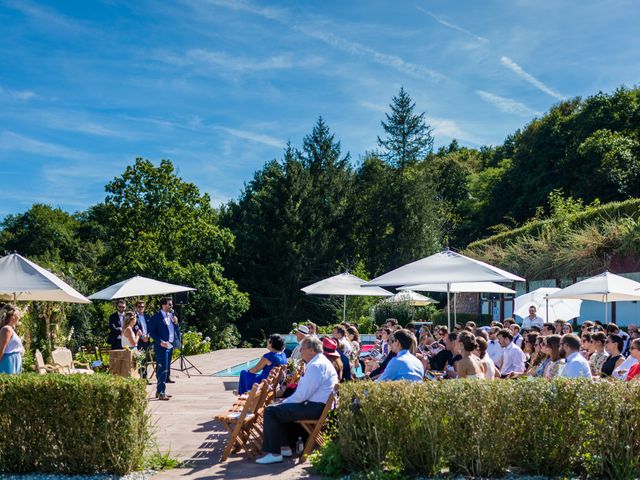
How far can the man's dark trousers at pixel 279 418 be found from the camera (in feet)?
22.3

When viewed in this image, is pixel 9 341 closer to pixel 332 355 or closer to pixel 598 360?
pixel 332 355

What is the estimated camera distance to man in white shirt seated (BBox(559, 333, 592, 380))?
7.07m

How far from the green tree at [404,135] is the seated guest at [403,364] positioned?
37120 mm

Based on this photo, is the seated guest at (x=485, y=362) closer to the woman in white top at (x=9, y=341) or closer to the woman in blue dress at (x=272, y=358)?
the woman in blue dress at (x=272, y=358)

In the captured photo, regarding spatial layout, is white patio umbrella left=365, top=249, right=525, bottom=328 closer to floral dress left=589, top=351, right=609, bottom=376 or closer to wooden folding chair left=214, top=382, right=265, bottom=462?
floral dress left=589, top=351, right=609, bottom=376

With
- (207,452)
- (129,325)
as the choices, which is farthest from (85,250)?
(207,452)

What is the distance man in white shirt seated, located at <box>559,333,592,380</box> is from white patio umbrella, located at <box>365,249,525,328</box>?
1.91 metres

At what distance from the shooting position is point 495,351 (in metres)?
10.8

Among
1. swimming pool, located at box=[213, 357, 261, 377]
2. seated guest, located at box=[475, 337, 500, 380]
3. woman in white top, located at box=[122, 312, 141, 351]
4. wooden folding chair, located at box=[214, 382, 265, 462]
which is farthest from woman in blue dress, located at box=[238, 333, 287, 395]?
swimming pool, located at box=[213, 357, 261, 377]

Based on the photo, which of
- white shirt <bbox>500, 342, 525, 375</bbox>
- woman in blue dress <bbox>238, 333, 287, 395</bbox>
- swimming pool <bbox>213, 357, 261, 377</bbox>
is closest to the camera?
woman in blue dress <bbox>238, 333, 287, 395</bbox>

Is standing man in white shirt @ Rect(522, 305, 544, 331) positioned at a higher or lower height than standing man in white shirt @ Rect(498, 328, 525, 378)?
higher

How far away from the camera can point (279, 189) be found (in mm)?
36688

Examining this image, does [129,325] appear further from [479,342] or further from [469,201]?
[469,201]

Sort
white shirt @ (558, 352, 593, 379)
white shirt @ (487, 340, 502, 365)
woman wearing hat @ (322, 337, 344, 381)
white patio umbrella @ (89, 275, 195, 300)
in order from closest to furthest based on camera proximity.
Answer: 1. white shirt @ (558, 352, 593, 379)
2. woman wearing hat @ (322, 337, 344, 381)
3. white shirt @ (487, 340, 502, 365)
4. white patio umbrella @ (89, 275, 195, 300)
